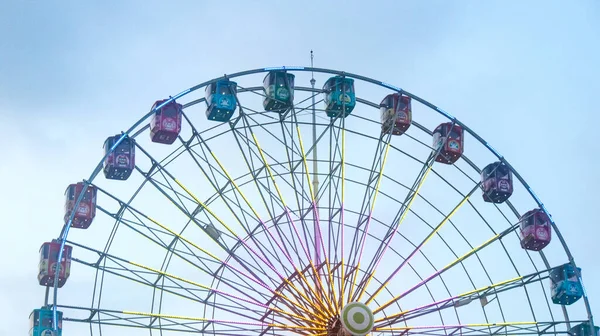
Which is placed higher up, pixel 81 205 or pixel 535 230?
pixel 81 205

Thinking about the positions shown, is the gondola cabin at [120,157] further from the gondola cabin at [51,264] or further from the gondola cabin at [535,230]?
the gondola cabin at [535,230]

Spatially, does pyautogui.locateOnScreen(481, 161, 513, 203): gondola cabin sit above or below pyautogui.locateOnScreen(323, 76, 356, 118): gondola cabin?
below

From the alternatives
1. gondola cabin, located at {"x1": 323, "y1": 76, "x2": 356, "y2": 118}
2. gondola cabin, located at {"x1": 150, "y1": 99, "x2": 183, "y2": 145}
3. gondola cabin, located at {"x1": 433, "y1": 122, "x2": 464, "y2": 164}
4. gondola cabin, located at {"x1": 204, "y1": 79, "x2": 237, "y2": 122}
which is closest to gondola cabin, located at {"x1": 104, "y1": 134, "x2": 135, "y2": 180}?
gondola cabin, located at {"x1": 150, "y1": 99, "x2": 183, "y2": 145}

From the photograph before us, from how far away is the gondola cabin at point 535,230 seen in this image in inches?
1580

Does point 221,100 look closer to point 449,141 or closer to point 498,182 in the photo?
point 449,141

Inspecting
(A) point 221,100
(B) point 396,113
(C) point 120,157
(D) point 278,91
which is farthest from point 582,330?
(C) point 120,157

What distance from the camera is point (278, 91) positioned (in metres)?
38.7

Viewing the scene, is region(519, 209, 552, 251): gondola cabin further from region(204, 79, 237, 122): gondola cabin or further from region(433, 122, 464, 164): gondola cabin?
region(204, 79, 237, 122): gondola cabin

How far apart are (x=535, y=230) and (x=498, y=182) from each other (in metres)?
2.17

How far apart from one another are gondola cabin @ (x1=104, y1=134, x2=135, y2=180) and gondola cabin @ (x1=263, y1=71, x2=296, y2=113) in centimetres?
488

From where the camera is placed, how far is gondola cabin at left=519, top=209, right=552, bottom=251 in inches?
1580

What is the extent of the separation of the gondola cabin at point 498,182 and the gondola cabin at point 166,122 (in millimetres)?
11386

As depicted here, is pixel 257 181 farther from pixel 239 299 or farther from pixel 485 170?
pixel 485 170

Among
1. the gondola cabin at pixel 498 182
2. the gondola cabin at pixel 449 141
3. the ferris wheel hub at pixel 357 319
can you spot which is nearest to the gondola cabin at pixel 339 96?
the gondola cabin at pixel 449 141
